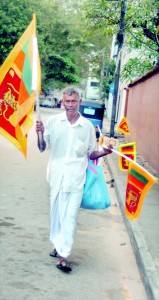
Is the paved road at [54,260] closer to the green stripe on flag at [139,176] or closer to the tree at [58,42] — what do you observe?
the green stripe on flag at [139,176]

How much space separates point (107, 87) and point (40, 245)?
4968 centimetres

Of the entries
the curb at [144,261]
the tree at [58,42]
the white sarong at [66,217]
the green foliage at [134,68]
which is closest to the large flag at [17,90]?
the white sarong at [66,217]

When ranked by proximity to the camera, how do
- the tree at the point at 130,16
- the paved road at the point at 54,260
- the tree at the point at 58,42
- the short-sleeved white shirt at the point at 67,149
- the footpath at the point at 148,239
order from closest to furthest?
the paved road at the point at 54,260, the footpath at the point at 148,239, the short-sleeved white shirt at the point at 67,149, the tree at the point at 130,16, the tree at the point at 58,42

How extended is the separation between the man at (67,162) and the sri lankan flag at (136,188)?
34 centimetres

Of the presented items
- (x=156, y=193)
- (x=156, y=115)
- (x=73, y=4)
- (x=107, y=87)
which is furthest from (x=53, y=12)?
(x=156, y=193)

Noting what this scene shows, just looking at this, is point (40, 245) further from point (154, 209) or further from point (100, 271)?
point (154, 209)

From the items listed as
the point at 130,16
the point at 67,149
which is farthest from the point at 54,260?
the point at 130,16

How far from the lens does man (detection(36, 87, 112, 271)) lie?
5.39m

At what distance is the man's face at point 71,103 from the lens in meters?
5.40

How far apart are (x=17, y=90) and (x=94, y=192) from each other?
1.31 metres

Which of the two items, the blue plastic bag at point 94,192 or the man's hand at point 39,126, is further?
the blue plastic bag at point 94,192

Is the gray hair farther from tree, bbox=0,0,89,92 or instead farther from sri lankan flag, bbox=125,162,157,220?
tree, bbox=0,0,89,92

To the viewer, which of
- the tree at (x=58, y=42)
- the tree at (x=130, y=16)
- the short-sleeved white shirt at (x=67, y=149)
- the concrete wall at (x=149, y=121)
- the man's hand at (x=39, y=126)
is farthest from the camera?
the tree at (x=58, y=42)

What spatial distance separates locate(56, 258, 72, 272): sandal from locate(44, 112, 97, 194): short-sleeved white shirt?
2.24ft
